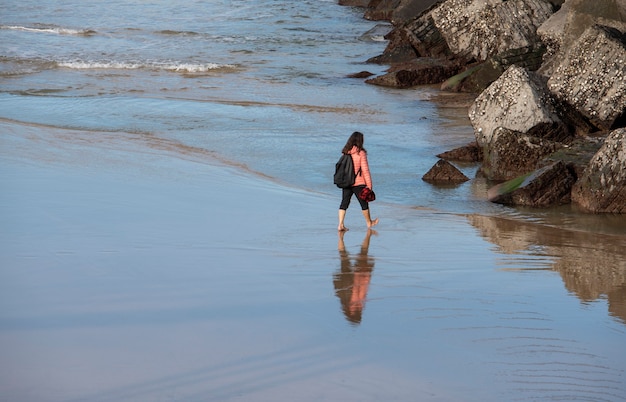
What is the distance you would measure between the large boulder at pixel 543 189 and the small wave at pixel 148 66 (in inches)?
601

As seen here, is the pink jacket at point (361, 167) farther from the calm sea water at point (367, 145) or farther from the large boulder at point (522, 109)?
the large boulder at point (522, 109)

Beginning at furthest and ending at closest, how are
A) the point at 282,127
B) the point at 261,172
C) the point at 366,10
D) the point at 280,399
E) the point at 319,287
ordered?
the point at 366,10, the point at 282,127, the point at 261,172, the point at 319,287, the point at 280,399

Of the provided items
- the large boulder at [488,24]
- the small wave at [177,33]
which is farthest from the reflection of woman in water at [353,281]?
the small wave at [177,33]

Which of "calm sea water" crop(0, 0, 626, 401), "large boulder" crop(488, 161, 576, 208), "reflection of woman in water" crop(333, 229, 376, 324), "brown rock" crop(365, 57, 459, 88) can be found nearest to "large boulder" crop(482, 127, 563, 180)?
"calm sea water" crop(0, 0, 626, 401)

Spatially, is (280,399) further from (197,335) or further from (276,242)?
(276,242)

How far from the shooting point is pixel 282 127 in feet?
57.8

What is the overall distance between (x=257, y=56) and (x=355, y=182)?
63.0ft

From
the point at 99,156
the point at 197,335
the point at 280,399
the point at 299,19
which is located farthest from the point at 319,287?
the point at 299,19

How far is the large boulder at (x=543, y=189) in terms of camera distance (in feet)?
39.9

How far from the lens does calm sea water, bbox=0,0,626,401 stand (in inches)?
277

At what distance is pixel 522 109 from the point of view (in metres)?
14.5

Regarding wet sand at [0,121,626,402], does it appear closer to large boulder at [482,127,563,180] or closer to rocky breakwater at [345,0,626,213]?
rocky breakwater at [345,0,626,213]

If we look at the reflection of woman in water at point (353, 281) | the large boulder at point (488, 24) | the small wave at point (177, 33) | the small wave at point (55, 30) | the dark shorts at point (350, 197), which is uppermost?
the large boulder at point (488, 24)

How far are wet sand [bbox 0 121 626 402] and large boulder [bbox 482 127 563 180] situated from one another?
2352mm
